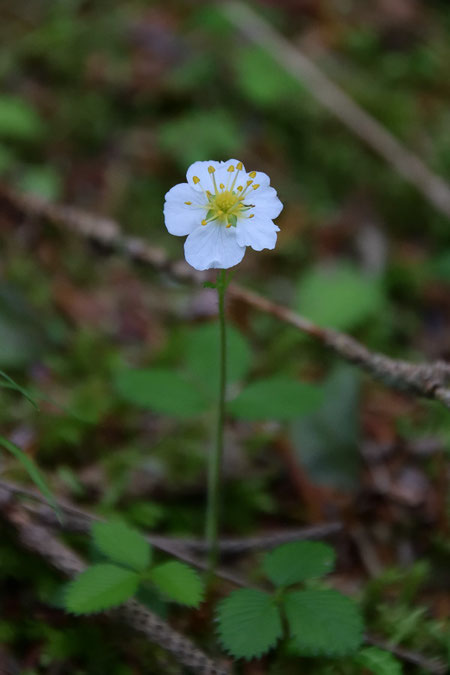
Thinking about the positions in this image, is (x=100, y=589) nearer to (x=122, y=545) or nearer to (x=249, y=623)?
(x=122, y=545)

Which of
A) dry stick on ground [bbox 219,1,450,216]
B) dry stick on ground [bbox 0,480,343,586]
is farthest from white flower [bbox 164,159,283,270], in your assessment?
dry stick on ground [bbox 219,1,450,216]

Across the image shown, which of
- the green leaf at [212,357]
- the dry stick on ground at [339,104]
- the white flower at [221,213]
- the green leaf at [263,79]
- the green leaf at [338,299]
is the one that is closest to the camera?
the white flower at [221,213]

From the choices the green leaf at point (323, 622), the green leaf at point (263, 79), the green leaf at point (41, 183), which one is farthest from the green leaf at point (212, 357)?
the green leaf at point (263, 79)

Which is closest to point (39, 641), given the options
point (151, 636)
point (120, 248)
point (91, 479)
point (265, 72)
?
point (151, 636)

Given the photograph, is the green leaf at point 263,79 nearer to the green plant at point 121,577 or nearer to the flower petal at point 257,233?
the flower petal at point 257,233

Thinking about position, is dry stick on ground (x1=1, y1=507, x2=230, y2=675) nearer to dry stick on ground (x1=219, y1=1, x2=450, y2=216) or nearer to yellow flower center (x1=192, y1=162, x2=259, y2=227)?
yellow flower center (x1=192, y1=162, x2=259, y2=227)

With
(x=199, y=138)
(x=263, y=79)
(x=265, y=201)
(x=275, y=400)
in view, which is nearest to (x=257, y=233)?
(x=265, y=201)
